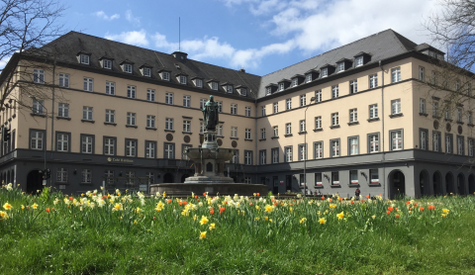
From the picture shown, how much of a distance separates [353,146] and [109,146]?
26.1m

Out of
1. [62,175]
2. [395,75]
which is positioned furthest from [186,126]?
[395,75]

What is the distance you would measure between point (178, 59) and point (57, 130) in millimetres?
19969

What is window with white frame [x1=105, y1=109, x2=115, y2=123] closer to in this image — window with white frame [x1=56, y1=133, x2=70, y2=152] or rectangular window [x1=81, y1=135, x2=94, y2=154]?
rectangular window [x1=81, y1=135, x2=94, y2=154]

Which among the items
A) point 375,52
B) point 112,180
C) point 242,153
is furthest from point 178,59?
point 375,52

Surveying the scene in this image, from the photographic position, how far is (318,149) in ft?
177

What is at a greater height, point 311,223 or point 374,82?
point 374,82

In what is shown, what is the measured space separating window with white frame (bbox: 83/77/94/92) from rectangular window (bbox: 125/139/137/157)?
6786mm

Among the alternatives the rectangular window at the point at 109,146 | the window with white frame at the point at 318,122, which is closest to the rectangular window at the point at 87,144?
the rectangular window at the point at 109,146

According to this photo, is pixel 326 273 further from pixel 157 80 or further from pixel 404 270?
pixel 157 80

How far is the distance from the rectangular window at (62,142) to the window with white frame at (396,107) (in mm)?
32508

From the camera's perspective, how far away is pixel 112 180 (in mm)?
49125

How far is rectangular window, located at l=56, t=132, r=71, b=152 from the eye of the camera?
47.1 meters

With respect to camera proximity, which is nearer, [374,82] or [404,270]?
[404,270]

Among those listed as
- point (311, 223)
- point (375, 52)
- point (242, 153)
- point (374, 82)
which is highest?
point (375, 52)
